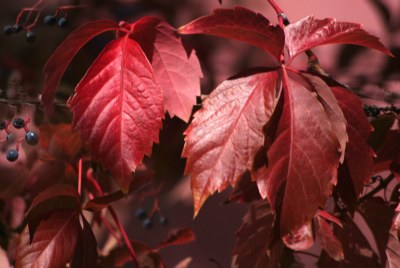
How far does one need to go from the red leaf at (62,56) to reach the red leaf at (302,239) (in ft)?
0.95

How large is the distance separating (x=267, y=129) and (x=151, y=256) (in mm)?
392

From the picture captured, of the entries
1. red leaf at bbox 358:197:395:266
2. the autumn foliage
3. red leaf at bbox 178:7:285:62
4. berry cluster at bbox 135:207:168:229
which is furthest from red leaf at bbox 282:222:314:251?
berry cluster at bbox 135:207:168:229

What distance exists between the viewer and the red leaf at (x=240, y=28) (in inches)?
23.8

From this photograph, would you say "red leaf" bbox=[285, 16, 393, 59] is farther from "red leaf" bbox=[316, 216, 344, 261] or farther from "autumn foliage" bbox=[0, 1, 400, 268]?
"red leaf" bbox=[316, 216, 344, 261]

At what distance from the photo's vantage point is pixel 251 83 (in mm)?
644

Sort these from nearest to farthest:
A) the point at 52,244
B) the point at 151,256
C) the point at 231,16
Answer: the point at 231,16 < the point at 52,244 < the point at 151,256

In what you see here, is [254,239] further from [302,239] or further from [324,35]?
[324,35]

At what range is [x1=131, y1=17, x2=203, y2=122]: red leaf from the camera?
692mm

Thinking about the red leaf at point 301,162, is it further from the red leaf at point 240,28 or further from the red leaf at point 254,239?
the red leaf at point 254,239

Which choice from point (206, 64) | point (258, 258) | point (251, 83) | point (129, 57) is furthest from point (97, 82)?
point (206, 64)

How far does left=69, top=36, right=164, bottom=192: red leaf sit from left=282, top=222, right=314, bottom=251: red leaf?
201 millimetres

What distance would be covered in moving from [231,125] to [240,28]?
9 cm

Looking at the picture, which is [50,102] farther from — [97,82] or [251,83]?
[251,83]

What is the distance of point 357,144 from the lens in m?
0.68
